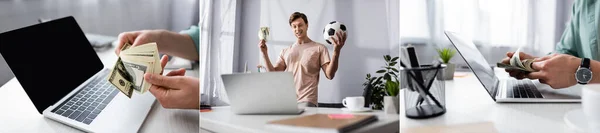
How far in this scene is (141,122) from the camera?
1.05 m

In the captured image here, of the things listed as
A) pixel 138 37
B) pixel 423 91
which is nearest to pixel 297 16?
pixel 423 91

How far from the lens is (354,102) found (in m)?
0.64

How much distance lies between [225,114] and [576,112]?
0.55 metres

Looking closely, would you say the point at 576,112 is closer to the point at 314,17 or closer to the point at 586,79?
the point at 586,79

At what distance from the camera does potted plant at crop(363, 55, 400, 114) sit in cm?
63

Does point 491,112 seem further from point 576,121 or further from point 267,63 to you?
point 267,63

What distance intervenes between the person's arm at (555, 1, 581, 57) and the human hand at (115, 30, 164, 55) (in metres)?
0.89

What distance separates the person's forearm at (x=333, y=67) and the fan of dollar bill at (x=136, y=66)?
46 cm

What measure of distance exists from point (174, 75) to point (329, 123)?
613 millimetres

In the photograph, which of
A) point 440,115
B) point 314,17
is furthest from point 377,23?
point 440,115

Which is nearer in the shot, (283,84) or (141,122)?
(283,84)

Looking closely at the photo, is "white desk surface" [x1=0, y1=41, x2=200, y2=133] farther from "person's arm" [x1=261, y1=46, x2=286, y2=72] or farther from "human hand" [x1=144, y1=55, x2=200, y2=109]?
"person's arm" [x1=261, y1=46, x2=286, y2=72]

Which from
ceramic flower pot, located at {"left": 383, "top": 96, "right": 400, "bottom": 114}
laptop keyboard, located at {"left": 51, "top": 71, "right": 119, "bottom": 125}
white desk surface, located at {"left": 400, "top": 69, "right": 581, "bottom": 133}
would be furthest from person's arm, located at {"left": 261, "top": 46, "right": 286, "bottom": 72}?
laptop keyboard, located at {"left": 51, "top": 71, "right": 119, "bottom": 125}

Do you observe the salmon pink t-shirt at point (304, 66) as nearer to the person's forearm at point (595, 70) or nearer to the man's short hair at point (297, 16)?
the man's short hair at point (297, 16)
